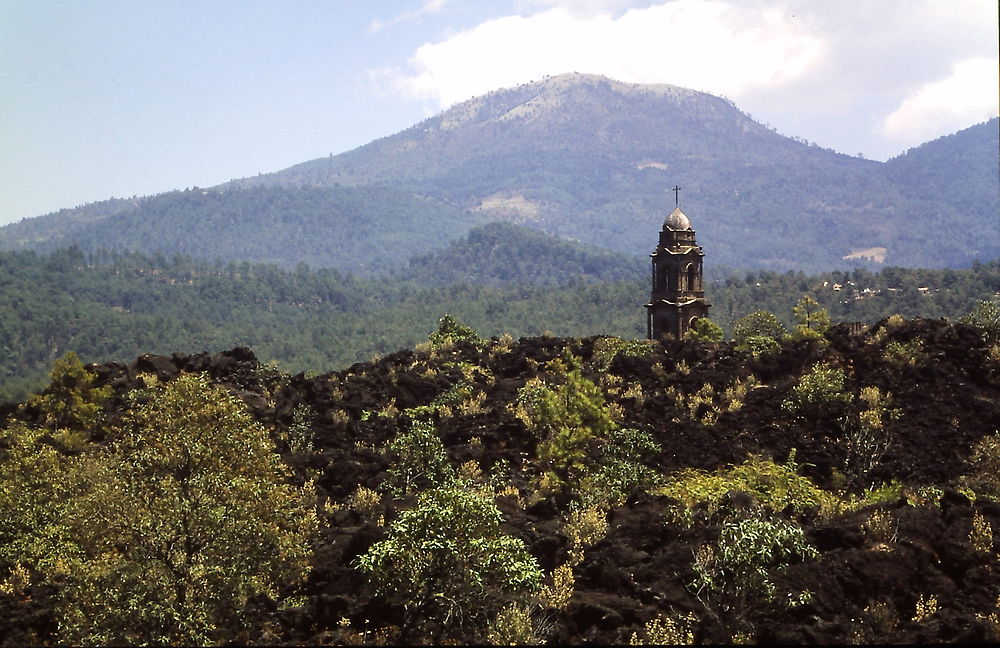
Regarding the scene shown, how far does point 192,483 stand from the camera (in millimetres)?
21859

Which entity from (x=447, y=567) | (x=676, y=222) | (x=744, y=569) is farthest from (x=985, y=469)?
(x=676, y=222)

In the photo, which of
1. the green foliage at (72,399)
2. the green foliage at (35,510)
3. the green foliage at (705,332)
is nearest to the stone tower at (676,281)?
the green foliage at (705,332)

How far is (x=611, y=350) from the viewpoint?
49.1 m

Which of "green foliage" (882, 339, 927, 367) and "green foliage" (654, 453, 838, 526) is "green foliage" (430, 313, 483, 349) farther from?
"green foliage" (654, 453, 838, 526)

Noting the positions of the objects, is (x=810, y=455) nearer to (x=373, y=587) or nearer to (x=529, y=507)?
(x=529, y=507)

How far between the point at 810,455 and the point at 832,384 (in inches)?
169

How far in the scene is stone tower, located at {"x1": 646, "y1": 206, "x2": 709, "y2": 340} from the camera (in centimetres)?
6172

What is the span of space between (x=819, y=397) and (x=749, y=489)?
8.16 meters

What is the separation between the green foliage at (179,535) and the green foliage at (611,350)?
968 inches

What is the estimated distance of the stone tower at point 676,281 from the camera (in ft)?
202

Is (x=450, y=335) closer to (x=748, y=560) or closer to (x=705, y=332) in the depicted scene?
(x=705, y=332)

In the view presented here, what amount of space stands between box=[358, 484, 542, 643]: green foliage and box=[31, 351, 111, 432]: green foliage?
87.3ft

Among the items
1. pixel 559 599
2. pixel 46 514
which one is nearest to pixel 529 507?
pixel 559 599

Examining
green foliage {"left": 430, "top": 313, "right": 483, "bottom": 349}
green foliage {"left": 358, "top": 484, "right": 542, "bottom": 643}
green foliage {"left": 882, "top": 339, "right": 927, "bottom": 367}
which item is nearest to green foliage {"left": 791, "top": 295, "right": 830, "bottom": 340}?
green foliage {"left": 882, "top": 339, "right": 927, "bottom": 367}
